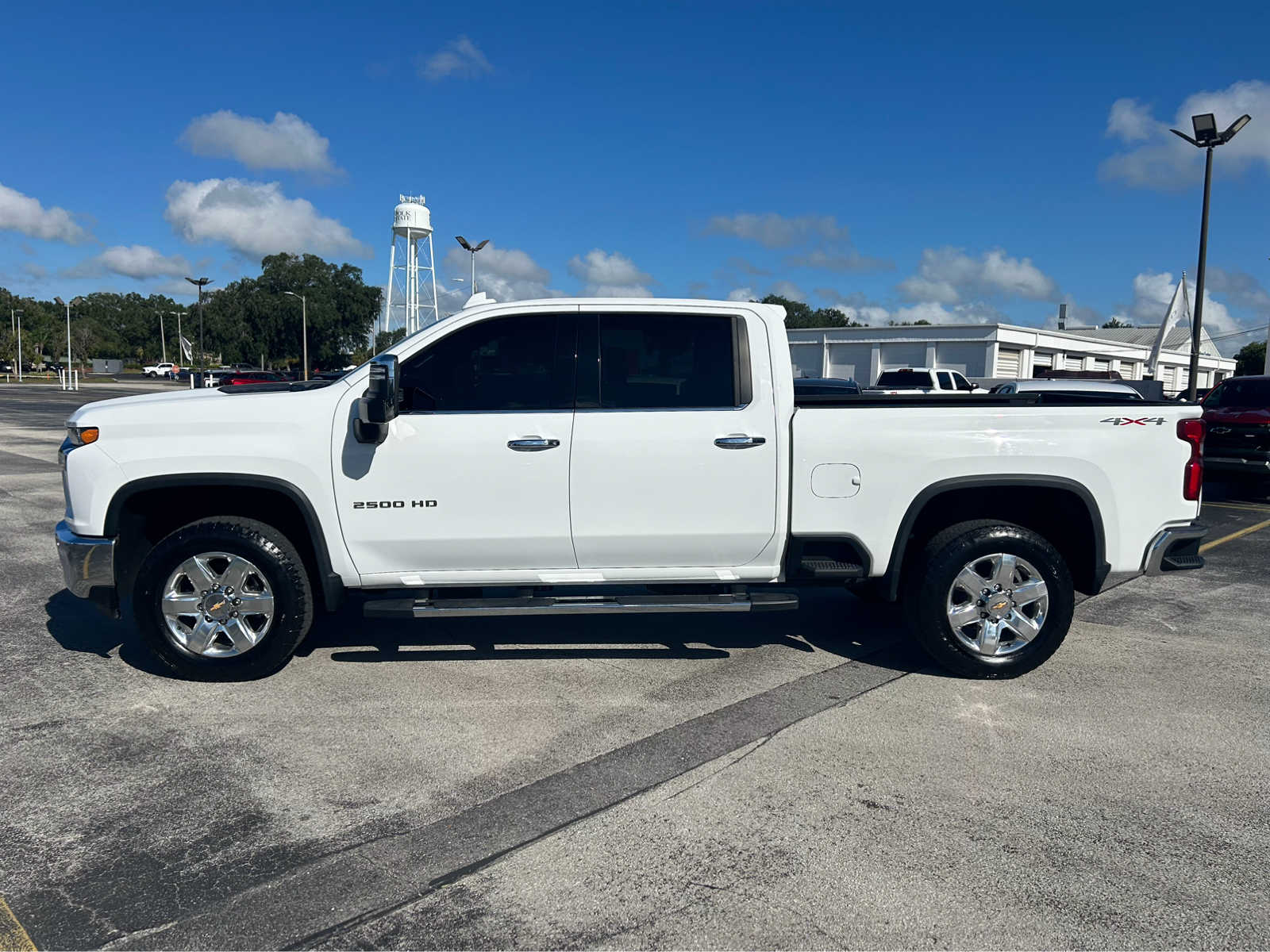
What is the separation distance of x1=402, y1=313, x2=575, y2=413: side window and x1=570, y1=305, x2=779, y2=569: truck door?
141 millimetres

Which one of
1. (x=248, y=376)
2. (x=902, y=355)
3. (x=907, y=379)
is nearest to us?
(x=907, y=379)

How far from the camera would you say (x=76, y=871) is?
10.7 feet

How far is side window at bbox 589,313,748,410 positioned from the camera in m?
5.16

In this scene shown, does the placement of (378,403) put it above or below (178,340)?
below

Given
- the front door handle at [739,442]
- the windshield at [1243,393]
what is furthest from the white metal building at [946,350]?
the front door handle at [739,442]

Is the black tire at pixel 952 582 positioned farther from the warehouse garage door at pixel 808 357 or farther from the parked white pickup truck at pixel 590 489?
the warehouse garage door at pixel 808 357

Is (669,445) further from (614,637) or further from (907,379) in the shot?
(907,379)

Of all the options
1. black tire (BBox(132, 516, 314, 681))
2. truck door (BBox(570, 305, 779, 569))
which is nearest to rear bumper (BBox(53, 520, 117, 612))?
black tire (BBox(132, 516, 314, 681))

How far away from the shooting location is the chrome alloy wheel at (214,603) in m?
5.04

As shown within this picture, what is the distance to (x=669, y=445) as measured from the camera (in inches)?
199

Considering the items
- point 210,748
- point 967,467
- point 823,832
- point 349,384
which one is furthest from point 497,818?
point 967,467

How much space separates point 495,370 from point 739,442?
1.35 metres

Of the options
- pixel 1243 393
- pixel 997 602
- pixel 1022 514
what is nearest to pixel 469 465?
pixel 997 602

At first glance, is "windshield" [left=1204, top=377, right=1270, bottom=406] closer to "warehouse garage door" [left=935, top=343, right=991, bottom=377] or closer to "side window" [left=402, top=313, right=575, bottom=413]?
"side window" [left=402, top=313, right=575, bottom=413]
